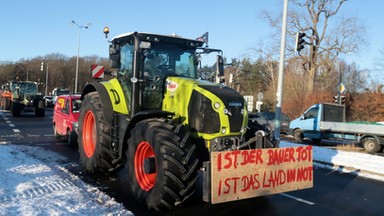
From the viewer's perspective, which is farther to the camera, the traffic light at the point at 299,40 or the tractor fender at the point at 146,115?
the traffic light at the point at 299,40

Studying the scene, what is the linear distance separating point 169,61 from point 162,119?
146 centimetres

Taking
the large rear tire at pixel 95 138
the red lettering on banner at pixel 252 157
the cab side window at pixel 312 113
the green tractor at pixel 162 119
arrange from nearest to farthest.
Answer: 1. the red lettering on banner at pixel 252 157
2. the green tractor at pixel 162 119
3. the large rear tire at pixel 95 138
4. the cab side window at pixel 312 113

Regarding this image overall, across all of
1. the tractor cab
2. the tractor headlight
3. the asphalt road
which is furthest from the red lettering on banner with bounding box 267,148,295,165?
the tractor cab

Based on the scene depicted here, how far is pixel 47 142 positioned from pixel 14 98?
1545 centimetres

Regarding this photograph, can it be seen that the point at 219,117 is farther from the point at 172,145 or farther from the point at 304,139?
the point at 304,139

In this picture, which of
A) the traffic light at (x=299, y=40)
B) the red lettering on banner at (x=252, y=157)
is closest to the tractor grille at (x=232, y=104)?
the red lettering on banner at (x=252, y=157)

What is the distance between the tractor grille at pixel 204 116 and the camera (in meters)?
6.07

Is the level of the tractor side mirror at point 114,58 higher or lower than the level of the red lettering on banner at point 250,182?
higher

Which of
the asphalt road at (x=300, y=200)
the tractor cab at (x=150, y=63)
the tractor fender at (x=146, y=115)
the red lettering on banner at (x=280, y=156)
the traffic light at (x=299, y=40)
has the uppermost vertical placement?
the traffic light at (x=299, y=40)

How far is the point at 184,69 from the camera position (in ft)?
24.5

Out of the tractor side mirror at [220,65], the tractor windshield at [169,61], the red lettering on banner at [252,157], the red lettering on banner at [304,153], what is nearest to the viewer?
the red lettering on banner at [252,157]

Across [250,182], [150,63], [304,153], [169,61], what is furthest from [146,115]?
[304,153]

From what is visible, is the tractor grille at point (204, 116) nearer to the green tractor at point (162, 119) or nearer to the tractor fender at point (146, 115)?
the green tractor at point (162, 119)

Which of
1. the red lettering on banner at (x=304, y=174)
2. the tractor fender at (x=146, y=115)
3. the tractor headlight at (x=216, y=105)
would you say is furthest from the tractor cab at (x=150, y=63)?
the red lettering on banner at (x=304, y=174)
